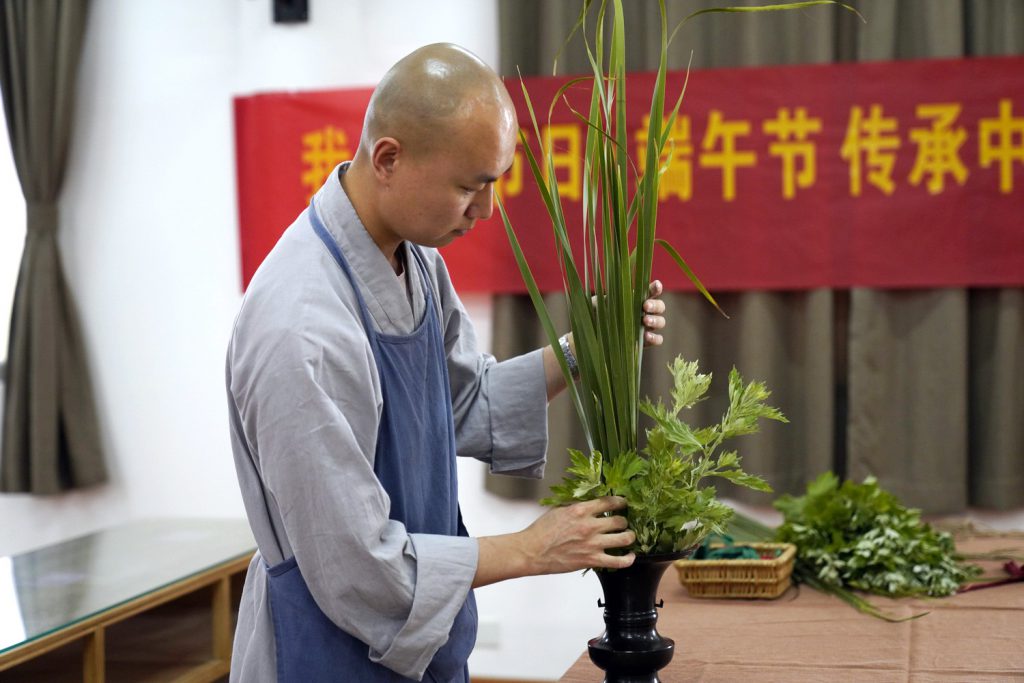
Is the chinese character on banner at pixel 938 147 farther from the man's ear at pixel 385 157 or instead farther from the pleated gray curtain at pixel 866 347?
the man's ear at pixel 385 157

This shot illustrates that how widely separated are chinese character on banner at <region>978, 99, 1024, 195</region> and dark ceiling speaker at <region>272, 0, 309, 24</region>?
2.09 meters

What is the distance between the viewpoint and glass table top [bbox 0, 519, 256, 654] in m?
2.18

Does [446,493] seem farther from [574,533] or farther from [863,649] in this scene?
[863,649]

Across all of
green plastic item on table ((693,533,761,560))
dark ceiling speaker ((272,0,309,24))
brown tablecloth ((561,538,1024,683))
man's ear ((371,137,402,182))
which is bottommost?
brown tablecloth ((561,538,1024,683))

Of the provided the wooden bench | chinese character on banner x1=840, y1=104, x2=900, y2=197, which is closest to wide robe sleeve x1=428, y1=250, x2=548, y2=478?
the wooden bench

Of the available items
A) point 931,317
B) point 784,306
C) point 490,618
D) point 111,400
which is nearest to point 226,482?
point 111,400

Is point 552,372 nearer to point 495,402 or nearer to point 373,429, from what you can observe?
point 495,402

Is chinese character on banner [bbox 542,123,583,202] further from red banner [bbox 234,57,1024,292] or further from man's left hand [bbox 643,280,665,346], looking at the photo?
man's left hand [bbox 643,280,665,346]

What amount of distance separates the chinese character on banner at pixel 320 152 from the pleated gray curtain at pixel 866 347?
64 cm

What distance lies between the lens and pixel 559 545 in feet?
4.32

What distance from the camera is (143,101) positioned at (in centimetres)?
393

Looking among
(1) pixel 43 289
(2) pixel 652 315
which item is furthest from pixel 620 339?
(1) pixel 43 289

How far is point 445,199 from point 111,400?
3.00m

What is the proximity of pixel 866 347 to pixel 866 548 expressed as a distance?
124 centimetres
